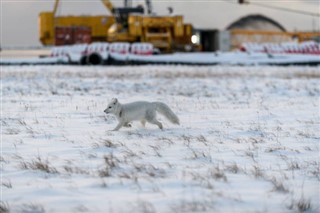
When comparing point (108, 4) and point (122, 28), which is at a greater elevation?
point (108, 4)

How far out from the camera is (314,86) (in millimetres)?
17969

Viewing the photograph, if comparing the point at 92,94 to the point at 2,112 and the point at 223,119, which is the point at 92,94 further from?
the point at 223,119

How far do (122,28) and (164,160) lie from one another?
40727 mm

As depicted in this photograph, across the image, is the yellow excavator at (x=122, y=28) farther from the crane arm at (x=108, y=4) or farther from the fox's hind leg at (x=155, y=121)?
the fox's hind leg at (x=155, y=121)

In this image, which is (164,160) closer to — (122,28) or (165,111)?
(165,111)

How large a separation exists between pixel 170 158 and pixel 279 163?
1.08 metres

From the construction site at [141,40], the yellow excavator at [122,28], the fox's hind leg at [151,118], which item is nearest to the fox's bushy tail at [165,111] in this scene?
the fox's hind leg at [151,118]

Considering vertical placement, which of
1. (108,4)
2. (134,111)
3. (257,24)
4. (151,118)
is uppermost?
(108,4)

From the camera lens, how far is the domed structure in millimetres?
73688

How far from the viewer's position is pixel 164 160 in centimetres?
578

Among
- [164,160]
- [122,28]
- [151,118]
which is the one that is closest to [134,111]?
→ [151,118]

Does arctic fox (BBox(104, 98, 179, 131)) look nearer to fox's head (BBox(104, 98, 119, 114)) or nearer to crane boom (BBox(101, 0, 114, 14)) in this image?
fox's head (BBox(104, 98, 119, 114))

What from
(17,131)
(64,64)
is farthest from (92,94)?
(64,64)

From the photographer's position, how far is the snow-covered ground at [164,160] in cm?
423
